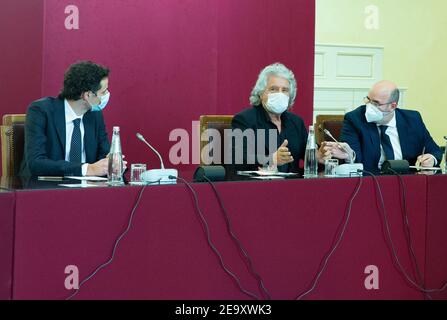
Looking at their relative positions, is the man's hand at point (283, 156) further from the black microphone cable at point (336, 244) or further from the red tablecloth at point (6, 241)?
the red tablecloth at point (6, 241)

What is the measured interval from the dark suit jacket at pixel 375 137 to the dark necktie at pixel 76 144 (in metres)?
1.20

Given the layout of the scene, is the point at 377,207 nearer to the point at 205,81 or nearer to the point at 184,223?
the point at 184,223

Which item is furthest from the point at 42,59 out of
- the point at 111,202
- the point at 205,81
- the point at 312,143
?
the point at 111,202

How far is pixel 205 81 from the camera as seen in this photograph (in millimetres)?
3896

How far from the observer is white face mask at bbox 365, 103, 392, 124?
3047 mm

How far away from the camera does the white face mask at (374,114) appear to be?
3047 mm

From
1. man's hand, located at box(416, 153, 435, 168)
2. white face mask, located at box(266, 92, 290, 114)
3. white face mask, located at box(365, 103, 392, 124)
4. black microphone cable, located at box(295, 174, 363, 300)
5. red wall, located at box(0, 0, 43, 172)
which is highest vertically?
red wall, located at box(0, 0, 43, 172)

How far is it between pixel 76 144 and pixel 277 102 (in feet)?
2.89

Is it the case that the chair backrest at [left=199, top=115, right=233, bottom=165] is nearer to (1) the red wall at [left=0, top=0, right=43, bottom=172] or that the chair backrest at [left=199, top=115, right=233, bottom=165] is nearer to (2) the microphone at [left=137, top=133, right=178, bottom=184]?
(2) the microphone at [left=137, top=133, right=178, bottom=184]

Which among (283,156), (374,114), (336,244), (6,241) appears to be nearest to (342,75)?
(374,114)

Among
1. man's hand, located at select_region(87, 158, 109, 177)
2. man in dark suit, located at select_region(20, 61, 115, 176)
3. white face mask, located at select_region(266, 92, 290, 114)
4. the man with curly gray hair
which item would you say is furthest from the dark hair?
white face mask, located at select_region(266, 92, 290, 114)

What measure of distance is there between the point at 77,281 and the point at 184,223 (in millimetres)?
348

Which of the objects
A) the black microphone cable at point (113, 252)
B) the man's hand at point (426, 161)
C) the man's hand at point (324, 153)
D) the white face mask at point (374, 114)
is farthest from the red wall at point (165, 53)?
the black microphone cable at point (113, 252)

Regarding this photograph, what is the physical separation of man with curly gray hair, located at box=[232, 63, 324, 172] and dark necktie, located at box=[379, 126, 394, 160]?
366mm
